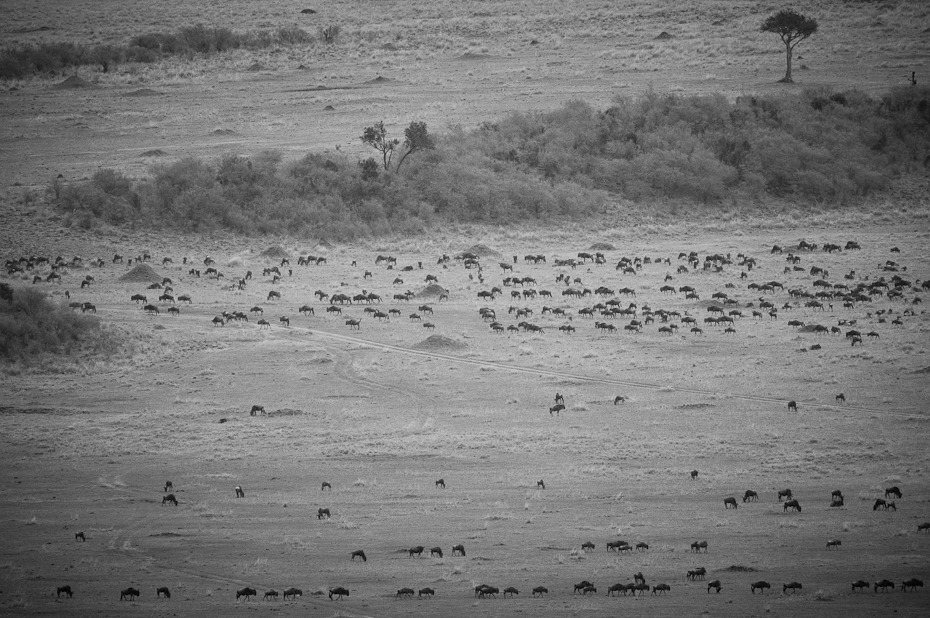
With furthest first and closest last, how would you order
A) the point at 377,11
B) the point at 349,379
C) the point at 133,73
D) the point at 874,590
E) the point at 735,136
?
the point at 377,11, the point at 133,73, the point at 735,136, the point at 349,379, the point at 874,590

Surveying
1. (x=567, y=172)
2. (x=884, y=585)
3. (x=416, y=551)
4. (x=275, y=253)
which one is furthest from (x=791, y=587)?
(x=567, y=172)

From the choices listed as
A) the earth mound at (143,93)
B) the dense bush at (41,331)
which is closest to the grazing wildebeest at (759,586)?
the dense bush at (41,331)

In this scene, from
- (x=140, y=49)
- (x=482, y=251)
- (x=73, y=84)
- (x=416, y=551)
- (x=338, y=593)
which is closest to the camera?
(x=338, y=593)

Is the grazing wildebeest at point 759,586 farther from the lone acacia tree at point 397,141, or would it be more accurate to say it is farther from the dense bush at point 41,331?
the lone acacia tree at point 397,141

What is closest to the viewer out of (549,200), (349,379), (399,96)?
(349,379)

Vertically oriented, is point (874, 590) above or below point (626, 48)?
below

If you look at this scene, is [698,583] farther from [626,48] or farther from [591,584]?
[626,48]

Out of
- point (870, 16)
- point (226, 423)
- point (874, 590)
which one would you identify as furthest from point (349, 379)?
point (870, 16)

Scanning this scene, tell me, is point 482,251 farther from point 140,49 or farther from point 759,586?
point 140,49
